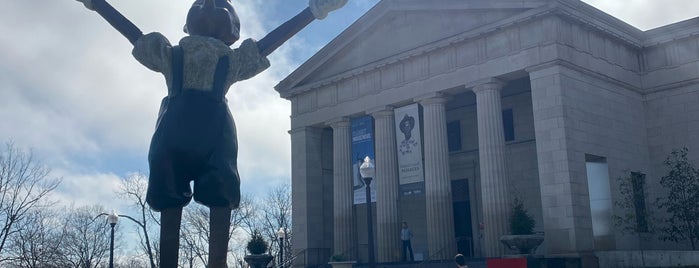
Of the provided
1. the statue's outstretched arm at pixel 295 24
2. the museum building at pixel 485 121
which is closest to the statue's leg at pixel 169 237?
the statue's outstretched arm at pixel 295 24

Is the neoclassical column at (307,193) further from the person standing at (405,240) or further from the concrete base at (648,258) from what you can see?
the concrete base at (648,258)

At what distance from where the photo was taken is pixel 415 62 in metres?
32.8

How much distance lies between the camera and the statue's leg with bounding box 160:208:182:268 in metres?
5.14

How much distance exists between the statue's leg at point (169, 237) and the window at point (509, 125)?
30.6 meters

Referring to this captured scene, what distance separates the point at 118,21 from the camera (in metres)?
5.56

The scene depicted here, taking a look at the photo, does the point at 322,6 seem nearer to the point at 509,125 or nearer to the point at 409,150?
the point at 409,150

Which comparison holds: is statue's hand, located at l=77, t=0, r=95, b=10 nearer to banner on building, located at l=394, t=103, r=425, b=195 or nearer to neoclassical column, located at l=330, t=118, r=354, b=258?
banner on building, located at l=394, t=103, r=425, b=195

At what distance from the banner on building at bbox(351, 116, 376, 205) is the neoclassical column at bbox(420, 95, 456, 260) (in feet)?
11.7

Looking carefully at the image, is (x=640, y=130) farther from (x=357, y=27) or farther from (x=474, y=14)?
(x=357, y=27)

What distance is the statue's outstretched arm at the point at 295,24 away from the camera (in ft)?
19.1

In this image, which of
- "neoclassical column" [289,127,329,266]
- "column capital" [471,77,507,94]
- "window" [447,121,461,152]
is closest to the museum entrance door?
"window" [447,121,461,152]

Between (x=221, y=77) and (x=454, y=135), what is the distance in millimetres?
32609

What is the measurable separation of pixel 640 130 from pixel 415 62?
33.5 feet

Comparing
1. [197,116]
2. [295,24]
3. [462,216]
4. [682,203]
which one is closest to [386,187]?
[462,216]
